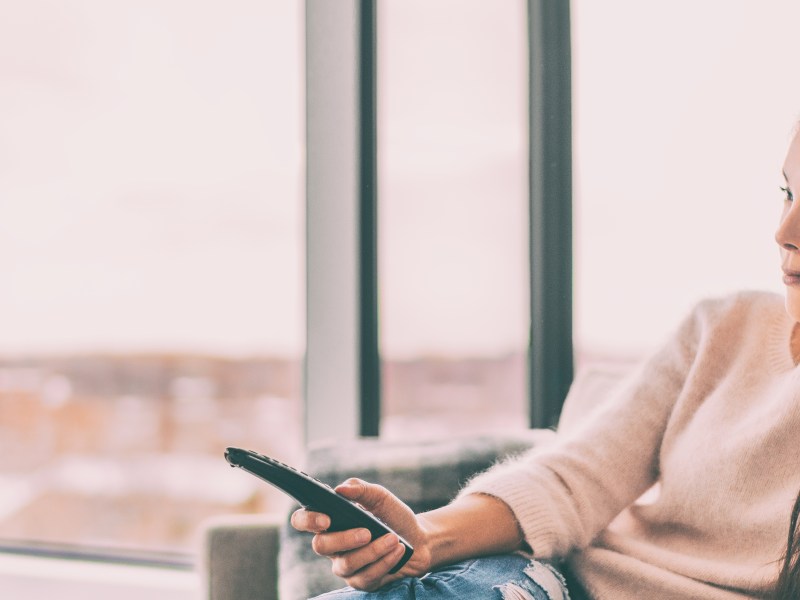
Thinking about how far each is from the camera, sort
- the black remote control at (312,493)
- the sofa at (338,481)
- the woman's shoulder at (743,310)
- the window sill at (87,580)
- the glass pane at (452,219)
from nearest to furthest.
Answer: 1. the black remote control at (312,493)
2. the woman's shoulder at (743,310)
3. the sofa at (338,481)
4. the glass pane at (452,219)
5. the window sill at (87,580)

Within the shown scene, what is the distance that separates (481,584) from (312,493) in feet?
0.72

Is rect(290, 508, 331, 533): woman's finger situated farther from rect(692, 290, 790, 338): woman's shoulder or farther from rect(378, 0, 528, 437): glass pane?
rect(378, 0, 528, 437): glass pane

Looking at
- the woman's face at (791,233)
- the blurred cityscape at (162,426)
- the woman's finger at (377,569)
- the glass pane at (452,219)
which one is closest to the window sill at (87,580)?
the blurred cityscape at (162,426)

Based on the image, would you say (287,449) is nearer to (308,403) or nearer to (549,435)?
(308,403)

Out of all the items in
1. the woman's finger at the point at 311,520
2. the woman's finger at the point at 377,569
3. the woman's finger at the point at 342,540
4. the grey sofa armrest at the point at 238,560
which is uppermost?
the woman's finger at the point at 311,520

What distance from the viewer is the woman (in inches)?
32.4

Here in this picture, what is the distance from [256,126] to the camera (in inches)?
81.8

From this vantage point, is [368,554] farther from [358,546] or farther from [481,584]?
[481,584]

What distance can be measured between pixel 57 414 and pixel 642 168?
188 cm

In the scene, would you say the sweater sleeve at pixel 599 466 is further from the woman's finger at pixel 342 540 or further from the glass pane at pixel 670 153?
the glass pane at pixel 670 153

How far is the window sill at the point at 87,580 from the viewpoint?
215cm

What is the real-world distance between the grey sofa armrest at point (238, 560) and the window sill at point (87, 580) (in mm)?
1030

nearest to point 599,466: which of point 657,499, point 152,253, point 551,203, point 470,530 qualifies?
point 657,499

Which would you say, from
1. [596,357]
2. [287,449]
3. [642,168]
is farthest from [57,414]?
[642,168]
